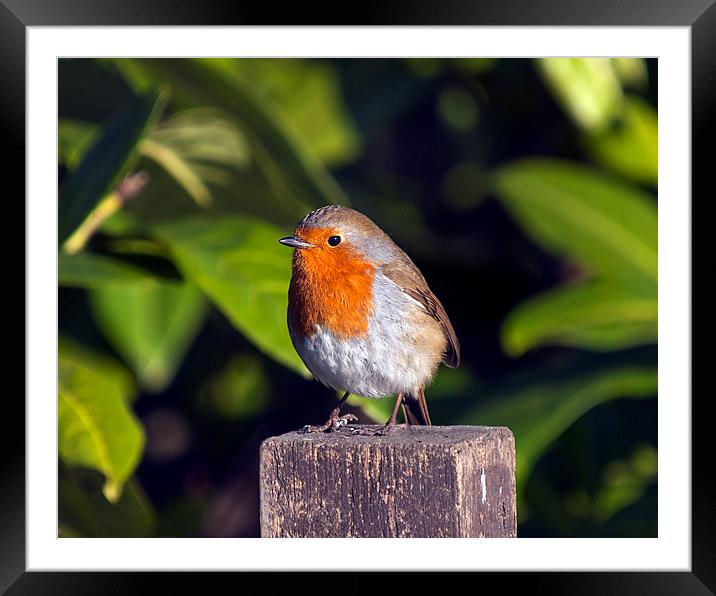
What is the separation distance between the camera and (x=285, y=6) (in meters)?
2.92

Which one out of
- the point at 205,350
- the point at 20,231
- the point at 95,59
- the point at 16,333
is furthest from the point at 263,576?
the point at 95,59

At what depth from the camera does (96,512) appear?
3.40 metres

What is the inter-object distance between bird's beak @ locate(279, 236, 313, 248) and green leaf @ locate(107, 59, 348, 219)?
9.2 inches

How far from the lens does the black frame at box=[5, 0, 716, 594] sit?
2.85 m

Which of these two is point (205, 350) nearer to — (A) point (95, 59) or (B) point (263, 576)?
(A) point (95, 59)

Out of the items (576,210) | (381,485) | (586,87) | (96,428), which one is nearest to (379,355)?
(381,485)

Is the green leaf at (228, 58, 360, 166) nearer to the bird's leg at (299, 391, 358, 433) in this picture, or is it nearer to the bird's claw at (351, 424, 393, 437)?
the bird's leg at (299, 391, 358, 433)

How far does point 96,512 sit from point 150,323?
64cm

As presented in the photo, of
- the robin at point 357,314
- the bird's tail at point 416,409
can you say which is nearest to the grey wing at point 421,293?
the robin at point 357,314

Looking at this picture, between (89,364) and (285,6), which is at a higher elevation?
(285,6)

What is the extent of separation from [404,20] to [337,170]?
1.24 meters

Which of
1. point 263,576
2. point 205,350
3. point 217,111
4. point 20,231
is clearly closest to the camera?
point 263,576

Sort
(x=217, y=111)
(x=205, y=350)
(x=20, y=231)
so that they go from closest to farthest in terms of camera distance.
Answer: (x=20, y=231) → (x=217, y=111) → (x=205, y=350)

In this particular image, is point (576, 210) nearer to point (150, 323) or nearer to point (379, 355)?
point (379, 355)
